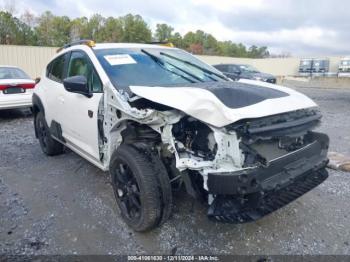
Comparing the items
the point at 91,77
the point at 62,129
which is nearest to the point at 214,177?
the point at 91,77

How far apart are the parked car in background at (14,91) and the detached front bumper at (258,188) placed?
24.2 feet

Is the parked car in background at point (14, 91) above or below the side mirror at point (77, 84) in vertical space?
below

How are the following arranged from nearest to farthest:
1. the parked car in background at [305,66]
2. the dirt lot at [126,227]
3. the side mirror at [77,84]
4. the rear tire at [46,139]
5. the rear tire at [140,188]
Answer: the rear tire at [140,188], the dirt lot at [126,227], the side mirror at [77,84], the rear tire at [46,139], the parked car in background at [305,66]

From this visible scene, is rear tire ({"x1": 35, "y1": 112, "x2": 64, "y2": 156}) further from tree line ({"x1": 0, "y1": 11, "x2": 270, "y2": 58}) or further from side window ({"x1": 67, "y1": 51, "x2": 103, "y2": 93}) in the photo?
tree line ({"x1": 0, "y1": 11, "x2": 270, "y2": 58})

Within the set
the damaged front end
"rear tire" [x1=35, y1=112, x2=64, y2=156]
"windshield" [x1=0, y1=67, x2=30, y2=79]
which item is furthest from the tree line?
the damaged front end

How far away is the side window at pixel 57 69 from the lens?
14.2 feet

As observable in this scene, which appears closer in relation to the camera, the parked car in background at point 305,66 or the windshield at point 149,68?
the windshield at point 149,68

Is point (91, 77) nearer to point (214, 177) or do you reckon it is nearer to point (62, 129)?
point (62, 129)

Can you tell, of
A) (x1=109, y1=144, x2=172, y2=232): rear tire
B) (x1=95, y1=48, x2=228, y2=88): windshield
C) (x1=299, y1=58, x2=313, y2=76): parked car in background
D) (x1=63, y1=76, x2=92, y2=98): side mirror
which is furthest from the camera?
(x1=299, y1=58, x2=313, y2=76): parked car in background

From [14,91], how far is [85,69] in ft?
18.1

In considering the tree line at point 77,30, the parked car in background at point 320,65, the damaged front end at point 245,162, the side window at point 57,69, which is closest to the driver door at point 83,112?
the side window at point 57,69

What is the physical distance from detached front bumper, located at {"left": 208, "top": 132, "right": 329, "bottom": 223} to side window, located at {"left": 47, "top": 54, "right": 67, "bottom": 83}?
3.01m

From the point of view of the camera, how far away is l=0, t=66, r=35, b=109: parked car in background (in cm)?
786

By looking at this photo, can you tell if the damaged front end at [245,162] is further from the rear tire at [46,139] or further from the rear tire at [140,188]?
the rear tire at [46,139]
